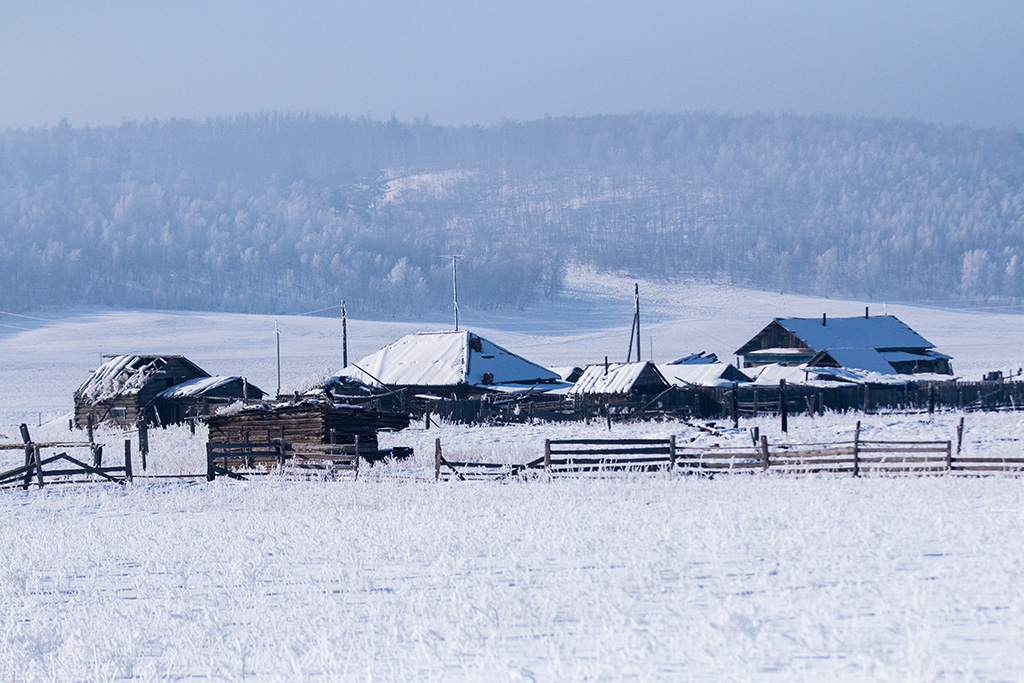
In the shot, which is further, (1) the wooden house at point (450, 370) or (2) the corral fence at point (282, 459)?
(1) the wooden house at point (450, 370)

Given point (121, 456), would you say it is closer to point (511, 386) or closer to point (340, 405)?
point (340, 405)

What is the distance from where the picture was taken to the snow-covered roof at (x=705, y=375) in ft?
183

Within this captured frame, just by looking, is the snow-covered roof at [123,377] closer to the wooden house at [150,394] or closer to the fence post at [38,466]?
the wooden house at [150,394]

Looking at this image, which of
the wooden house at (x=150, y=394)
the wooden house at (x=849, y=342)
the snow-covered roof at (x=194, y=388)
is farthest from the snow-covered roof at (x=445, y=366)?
the wooden house at (x=849, y=342)

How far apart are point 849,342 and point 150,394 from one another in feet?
140

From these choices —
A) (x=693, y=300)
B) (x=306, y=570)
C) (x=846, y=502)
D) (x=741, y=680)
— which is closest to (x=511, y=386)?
(x=846, y=502)

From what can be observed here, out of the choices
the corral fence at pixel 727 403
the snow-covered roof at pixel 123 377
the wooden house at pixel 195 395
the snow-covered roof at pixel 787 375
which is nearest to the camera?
the corral fence at pixel 727 403

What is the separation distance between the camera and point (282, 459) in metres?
28.7

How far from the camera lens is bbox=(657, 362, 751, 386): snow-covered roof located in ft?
183

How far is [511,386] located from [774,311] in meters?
123

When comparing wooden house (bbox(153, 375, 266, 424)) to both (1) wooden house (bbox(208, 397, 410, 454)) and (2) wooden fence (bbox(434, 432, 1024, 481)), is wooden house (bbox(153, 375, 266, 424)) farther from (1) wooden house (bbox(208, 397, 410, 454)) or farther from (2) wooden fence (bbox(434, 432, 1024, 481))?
(2) wooden fence (bbox(434, 432, 1024, 481))

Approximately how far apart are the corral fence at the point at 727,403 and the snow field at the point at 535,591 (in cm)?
2547

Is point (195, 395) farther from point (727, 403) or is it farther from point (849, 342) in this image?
point (849, 342)

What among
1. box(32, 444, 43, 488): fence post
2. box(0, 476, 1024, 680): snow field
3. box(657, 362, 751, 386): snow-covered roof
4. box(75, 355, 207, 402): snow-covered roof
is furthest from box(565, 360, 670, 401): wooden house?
box(0, 476, 1024, 680): snow field
